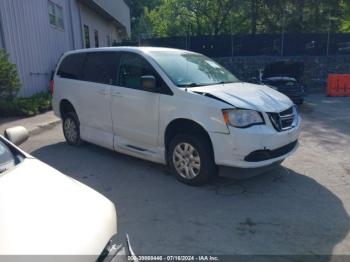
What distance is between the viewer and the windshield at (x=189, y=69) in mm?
4992

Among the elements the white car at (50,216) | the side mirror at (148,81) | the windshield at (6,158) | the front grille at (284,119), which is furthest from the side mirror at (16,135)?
the front grille at (284,119)

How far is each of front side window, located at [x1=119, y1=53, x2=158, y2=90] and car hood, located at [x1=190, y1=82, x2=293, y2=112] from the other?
0.94 m

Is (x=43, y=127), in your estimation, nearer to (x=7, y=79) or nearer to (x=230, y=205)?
Result: (x=7, y=79)

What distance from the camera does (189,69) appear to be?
17.3ft

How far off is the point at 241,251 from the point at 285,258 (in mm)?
401

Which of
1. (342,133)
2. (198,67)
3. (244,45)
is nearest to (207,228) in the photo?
(198,67)

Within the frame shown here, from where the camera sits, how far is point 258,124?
434 cm

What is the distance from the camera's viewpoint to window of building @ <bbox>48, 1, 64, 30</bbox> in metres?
14.7

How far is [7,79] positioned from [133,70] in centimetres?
577

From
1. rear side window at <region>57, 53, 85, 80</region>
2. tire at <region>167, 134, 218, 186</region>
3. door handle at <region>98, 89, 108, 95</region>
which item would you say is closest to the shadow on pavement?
tire at <region>167, 134, 218, 186</region>

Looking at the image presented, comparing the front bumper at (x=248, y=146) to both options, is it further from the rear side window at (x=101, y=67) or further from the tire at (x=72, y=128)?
the tire at (x=72, y=128)

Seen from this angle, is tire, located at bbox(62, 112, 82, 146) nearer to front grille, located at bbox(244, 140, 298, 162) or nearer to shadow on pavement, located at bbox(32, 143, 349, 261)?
shadow on pavement, located at bbox(32, 143, 349, 261)

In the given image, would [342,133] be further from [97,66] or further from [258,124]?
[97,66]

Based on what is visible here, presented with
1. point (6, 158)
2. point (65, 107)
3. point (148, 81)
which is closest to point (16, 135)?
point (6, 158)
